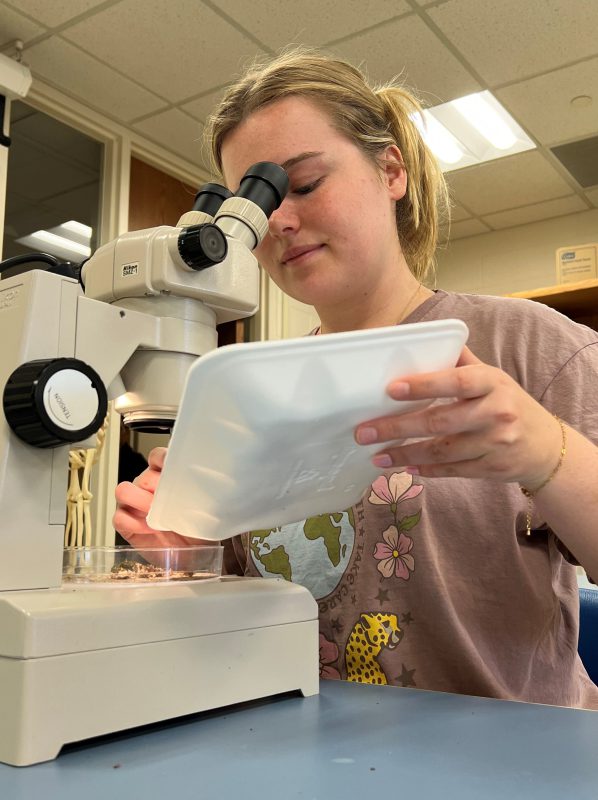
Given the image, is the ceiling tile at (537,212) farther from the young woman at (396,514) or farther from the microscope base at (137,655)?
the microscope base at (137,655)

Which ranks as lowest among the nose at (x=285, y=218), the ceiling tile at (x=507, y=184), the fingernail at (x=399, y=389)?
the fingernail at (x=399, y=389)

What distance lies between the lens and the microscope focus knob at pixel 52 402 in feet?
2.01

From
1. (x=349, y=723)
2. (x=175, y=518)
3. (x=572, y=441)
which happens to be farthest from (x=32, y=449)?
(x=572, y=441)

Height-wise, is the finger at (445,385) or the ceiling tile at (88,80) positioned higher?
the ceiling tile at (88,80)

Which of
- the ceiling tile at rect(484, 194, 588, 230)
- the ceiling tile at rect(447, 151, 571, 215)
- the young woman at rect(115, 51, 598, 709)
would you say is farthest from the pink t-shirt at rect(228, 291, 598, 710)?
the ceiling tile at rect(484, 194, 588, 230)

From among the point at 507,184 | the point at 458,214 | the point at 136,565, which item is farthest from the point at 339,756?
the point at 458,214

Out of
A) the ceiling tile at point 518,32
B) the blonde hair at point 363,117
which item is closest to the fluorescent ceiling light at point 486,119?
the ceiling tile at point 518,32

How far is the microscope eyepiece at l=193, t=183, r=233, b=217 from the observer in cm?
80

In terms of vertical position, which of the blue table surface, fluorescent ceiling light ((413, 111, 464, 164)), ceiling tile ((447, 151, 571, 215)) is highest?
fluorescent ceiling light ((413, 111, 464, 164))

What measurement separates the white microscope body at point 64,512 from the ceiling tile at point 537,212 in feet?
11.7

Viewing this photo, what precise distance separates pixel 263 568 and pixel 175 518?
512 millimetres

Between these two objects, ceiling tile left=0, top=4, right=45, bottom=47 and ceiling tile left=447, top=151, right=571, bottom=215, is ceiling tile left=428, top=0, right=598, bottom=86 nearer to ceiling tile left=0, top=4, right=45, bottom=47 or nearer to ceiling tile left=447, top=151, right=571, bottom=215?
ceiling tile left=447, top=151, right=571, bottom=215

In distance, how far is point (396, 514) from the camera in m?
1.03

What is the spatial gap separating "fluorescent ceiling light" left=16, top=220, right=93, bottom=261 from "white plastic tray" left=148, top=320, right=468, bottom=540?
115 inches
